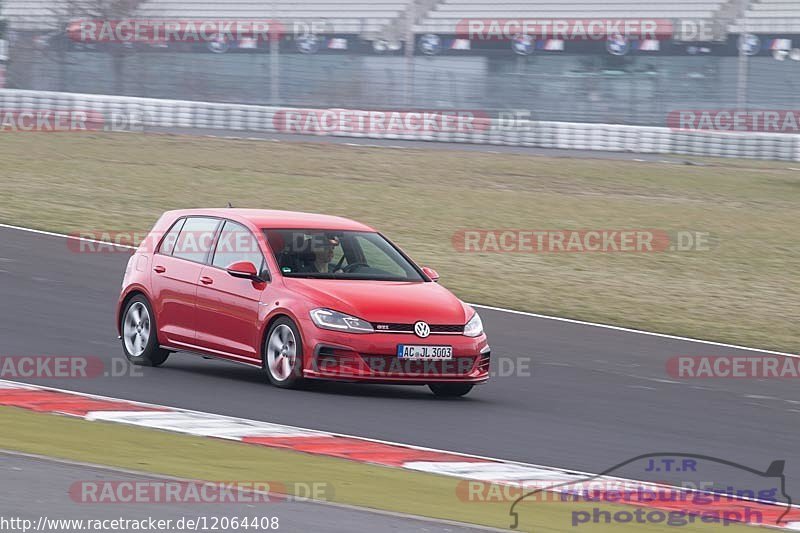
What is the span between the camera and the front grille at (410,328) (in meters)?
10.1

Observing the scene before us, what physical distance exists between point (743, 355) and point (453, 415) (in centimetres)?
516

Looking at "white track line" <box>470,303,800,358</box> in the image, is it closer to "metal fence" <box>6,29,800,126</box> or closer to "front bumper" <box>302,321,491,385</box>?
"front bumper" <box>302,321,491,385</box>

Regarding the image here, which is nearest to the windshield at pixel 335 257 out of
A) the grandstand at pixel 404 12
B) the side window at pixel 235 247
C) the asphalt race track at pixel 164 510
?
the side window at pixel 235 247

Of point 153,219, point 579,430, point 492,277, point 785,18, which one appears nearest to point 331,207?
point 153,219

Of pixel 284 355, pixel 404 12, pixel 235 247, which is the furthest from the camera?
pixel 404 12

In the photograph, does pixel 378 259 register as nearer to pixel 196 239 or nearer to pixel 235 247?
pixel 235 247

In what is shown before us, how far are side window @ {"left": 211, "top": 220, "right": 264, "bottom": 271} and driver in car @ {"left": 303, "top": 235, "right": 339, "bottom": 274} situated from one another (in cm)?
39

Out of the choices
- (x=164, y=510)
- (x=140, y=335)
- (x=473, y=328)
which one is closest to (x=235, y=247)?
(x=140, y=335)

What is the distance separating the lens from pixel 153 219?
22062 millimetres

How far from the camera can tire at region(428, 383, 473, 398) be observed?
1070 centimetres

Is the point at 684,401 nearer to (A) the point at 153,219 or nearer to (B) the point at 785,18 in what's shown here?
(A) the point at 153,219

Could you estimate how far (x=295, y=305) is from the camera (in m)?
10.2

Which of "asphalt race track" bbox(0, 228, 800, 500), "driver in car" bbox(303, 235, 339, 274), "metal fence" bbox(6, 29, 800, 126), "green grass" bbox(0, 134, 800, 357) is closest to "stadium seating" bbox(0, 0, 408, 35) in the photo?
"metal fence" bbox(6, 29, 800, 126)

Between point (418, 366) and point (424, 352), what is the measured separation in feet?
0.38
